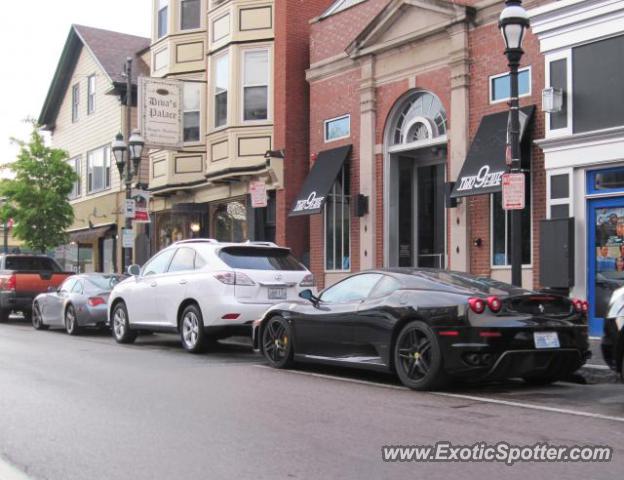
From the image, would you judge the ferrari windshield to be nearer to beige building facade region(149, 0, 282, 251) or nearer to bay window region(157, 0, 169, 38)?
beige building facade region(149, 0, 282, 251)

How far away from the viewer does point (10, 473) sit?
526cm

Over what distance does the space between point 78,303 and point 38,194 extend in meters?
10.6

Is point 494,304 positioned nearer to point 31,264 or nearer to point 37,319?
point 37,319

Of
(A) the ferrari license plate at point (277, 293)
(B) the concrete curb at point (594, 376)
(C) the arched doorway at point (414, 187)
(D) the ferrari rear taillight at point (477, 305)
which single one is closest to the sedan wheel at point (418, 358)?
(D) the ferrari rear taillight at point (477, 305)

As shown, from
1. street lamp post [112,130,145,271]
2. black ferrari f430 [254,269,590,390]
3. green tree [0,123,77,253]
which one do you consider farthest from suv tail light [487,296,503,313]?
green tree [0,123,77,253]

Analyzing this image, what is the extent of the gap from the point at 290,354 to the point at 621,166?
21.3 ft

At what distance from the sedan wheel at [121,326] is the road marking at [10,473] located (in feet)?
29.3

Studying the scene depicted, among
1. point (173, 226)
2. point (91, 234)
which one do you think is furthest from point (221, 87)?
point (91, 234)

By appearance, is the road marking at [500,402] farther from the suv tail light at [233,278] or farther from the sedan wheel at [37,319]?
the sedan wheel at [37,319]

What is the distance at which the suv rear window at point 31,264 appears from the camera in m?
21.5

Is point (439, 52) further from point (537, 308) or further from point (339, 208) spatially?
point (537, 308)

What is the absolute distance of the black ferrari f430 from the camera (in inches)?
323

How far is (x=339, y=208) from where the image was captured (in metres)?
19.1

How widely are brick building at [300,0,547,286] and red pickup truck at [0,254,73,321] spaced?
7.02m
